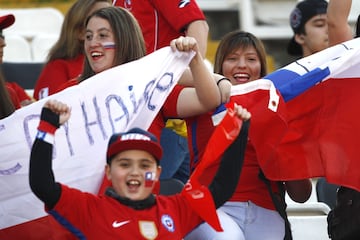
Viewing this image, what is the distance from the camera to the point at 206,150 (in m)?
5.24

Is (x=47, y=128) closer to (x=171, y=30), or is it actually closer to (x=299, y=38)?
(x=171, y=30)

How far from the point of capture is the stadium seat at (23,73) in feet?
29.7

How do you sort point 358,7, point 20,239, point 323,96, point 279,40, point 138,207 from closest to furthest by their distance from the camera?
point 138,207
point 20,239
point 323,96
point 358,7
point 279,40

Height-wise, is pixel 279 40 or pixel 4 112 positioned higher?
pixel 4 112

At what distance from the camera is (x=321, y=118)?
19.0 feet

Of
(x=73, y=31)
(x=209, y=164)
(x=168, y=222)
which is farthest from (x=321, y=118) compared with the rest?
(x=73, y=31)

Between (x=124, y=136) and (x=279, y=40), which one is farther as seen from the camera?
(x=279, y=40)

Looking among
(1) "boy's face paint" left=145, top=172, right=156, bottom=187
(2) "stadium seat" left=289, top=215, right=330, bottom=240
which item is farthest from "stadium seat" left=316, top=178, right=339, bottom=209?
(1) "boy's face paint" left=145, top=172, right=156, bottom=187

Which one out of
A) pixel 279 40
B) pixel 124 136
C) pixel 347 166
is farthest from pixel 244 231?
pixel 279 40

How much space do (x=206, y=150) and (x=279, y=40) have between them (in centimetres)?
753

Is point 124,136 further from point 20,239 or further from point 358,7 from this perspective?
point 358,7

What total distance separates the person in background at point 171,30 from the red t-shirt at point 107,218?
0.88 m

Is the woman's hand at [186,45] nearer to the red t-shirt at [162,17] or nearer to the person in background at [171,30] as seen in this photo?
the person in background at [171,30]

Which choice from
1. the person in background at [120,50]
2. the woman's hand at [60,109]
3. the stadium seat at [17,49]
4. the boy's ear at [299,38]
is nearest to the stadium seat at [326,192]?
the boy's ear at [299,38]
